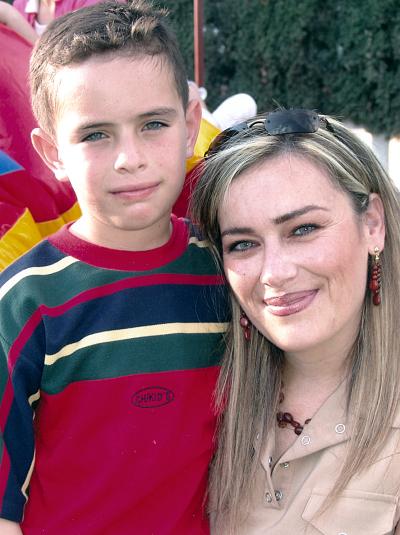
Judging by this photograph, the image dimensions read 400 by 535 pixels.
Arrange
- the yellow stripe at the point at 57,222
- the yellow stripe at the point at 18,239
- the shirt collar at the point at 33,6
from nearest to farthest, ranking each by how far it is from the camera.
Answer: the yellow stripe at the point at 18,239 → the yellow stripe at the point at 57,222 → the shirt collar at the point at 33,6

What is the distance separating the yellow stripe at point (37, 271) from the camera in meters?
1.91

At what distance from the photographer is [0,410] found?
1.86m

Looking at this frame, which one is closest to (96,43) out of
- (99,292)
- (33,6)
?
(99,292)

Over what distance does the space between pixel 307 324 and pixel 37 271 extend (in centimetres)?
66

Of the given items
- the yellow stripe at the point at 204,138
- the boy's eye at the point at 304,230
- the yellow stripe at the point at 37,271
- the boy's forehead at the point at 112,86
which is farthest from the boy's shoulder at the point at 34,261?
the yellow stripe at the point at 204,138

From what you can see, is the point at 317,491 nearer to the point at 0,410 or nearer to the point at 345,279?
the point at 345,279

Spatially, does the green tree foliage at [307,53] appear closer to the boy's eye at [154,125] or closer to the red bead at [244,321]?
the red bead at [244,321]

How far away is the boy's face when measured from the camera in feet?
6.16

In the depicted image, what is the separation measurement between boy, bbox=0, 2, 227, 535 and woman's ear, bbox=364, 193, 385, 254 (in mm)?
488

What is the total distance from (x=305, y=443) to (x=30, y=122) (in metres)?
1.41

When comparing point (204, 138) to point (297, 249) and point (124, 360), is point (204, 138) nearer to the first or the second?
point (297, 249)

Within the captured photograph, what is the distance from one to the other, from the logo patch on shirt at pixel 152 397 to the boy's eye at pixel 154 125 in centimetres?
62

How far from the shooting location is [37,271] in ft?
6.36

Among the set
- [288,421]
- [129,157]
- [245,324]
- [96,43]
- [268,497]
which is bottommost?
[268,497]
